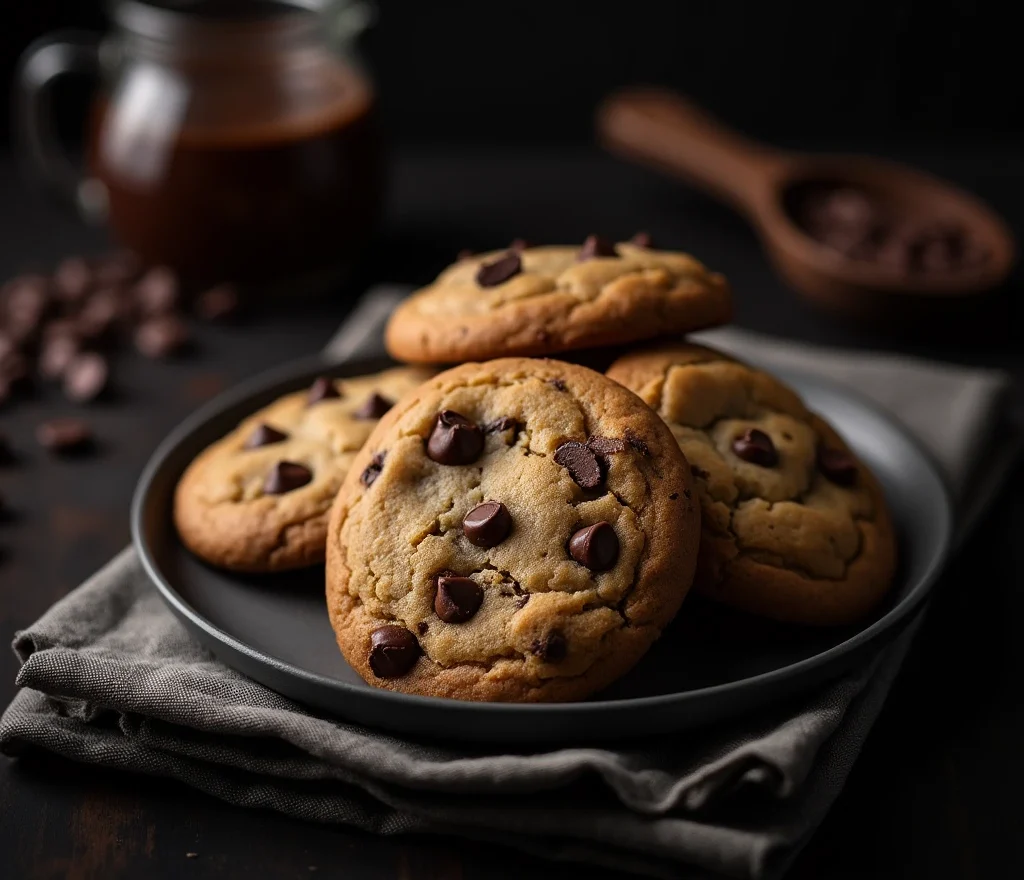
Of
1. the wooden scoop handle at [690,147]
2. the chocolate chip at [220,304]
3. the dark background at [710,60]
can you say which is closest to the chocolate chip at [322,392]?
the chocolate chip at [220,304]

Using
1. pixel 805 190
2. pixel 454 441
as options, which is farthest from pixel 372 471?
Result: pixel 805 190

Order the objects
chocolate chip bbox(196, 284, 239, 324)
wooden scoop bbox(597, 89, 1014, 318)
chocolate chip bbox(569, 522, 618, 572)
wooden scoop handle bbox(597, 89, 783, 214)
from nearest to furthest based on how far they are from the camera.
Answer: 1. chocolate chip bbox(569, 522, 618, 572)
2. wooden scoop bbox(597, 89, 1014, 318)
3. chocolate chip bbox(196, 284, 239, 324)
4. wooden scoop handle bbox(597, 89, 783, 214)

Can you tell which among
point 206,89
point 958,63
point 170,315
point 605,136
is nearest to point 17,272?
point 170,315

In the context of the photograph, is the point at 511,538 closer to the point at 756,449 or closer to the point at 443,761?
the point at 443,761

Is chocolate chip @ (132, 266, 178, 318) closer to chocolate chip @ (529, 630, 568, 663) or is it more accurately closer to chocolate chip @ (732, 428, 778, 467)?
chocolate chip @ (732, 428, 778, 467)

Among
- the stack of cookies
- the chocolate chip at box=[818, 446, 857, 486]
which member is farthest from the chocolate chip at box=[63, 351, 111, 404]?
the chocolate chip at box=[818, 446, 857, 486]
